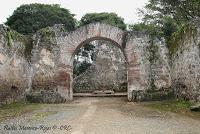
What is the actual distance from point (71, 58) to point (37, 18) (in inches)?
571

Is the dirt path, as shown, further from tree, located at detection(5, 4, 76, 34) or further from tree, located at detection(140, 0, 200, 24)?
tree, located at detection(5, 4, 76, 34)

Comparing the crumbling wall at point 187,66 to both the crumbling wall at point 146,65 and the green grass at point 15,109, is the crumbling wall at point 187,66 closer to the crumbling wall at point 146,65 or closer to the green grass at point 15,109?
the crumbling wall at point 146,65

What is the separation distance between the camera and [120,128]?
6.86 m

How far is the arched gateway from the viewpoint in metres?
13.8

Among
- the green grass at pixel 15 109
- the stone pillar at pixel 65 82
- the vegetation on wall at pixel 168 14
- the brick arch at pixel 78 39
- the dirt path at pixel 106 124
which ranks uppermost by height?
the vegetation on wall at pixel 168 14

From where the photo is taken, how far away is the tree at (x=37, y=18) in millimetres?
26566

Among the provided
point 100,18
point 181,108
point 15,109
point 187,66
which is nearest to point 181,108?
point 181,108

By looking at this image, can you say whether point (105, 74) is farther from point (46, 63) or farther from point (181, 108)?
point (181, 108)

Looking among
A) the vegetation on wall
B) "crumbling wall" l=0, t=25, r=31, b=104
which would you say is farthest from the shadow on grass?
the vegetation on wall

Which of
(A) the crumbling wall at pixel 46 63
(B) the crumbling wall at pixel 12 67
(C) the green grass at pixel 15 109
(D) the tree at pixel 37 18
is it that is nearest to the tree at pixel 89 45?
(D) the tree at pixel 37 18

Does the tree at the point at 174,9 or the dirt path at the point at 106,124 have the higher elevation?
the tree at the point at 174,9

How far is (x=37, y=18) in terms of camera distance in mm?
27797

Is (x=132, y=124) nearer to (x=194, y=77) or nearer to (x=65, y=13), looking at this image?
(x=194, y=77)

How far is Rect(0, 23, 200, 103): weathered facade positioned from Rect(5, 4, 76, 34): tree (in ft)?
41.8
